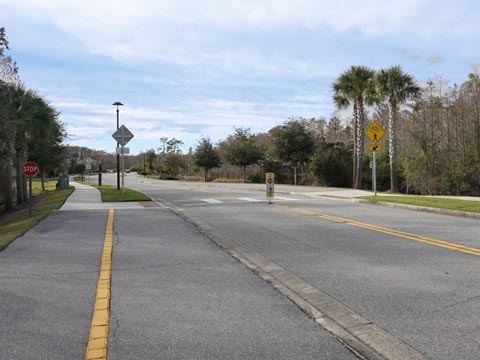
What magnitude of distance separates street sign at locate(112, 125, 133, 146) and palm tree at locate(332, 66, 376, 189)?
18197 mm

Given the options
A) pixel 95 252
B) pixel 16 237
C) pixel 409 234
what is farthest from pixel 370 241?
pixel 16 237

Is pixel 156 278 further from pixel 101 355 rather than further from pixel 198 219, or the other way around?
pixel 198 219

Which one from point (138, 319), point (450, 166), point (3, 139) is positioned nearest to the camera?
point (138, 319)

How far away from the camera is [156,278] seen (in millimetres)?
6027

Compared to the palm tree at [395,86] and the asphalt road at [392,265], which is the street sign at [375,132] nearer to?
the asphalt road at [392,265]

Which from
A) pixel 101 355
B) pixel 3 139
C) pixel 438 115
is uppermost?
pixel 438 115

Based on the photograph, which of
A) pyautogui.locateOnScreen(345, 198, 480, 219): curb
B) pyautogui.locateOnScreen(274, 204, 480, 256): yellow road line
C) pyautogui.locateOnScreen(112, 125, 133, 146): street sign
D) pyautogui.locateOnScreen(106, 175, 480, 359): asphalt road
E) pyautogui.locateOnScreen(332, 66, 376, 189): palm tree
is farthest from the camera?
pyautogui.locateOnScreen(332, 66, 376, 189): palm tree

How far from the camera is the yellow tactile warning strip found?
143 inches

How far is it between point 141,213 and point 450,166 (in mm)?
24922

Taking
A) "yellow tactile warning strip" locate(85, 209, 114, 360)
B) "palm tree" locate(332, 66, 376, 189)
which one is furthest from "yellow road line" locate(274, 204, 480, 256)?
"palm tree" locate(332, 66, 376, 189)

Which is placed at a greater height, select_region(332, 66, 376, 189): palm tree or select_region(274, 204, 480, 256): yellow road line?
select_region(332, 66, 376, 189): palm tree

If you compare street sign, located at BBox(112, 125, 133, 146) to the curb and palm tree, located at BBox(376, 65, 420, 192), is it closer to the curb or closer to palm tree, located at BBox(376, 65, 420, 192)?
the curb

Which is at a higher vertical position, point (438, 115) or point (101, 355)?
point (438, 115)

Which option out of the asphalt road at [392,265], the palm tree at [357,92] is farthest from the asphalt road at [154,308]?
the palm tree at [357,92]
